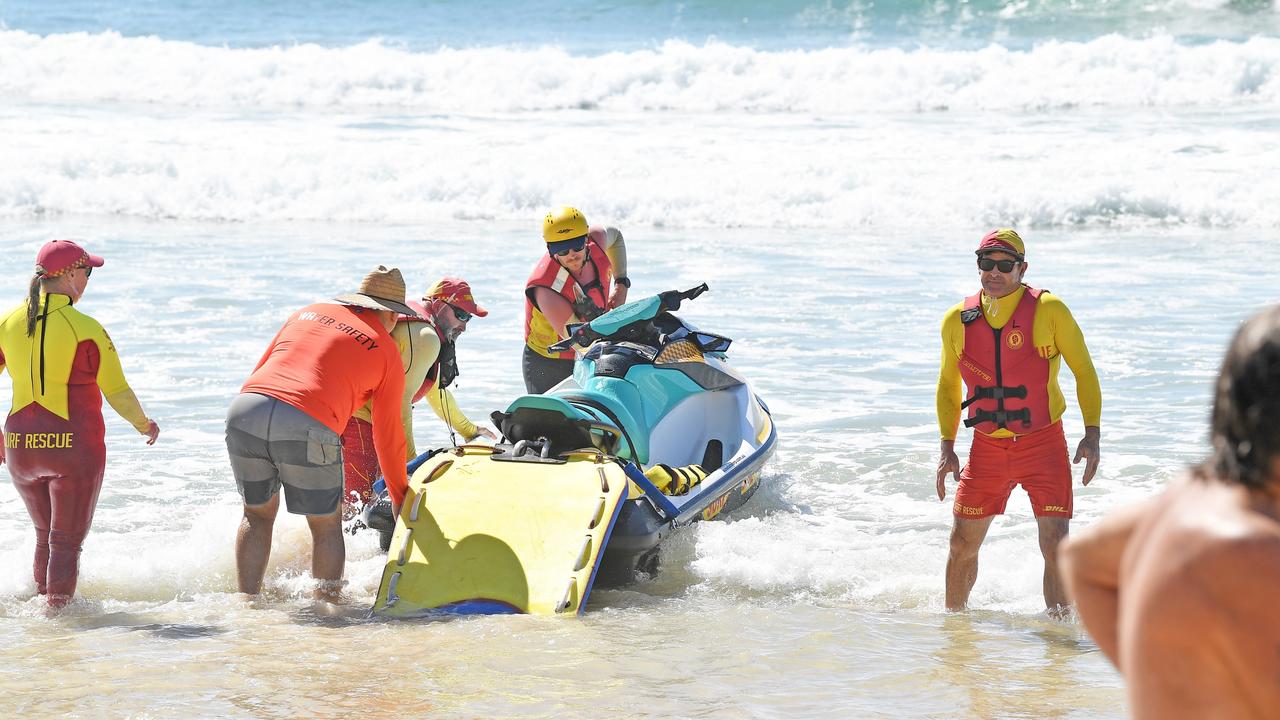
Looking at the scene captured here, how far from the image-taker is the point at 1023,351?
616 cm

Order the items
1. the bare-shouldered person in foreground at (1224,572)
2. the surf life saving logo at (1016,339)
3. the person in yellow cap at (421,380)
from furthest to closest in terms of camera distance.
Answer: the person in yellow cap at (421,380)
the surf life saving logo at (1016,339)
the bare-shouldered person in foreground at (1224,572)

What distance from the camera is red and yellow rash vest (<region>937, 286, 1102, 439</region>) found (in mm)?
6121

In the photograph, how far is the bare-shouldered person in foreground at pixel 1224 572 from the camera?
6.00 ft

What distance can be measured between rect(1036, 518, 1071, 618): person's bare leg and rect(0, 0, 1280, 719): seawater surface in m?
0.15

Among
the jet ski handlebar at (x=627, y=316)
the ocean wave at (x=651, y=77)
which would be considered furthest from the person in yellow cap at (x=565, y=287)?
the ocean wave at (x=651, y=77)

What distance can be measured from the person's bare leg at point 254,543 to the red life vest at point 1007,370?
10.1 feet

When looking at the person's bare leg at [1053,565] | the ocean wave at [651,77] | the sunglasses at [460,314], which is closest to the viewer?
the person's bare leg at [1053,565]

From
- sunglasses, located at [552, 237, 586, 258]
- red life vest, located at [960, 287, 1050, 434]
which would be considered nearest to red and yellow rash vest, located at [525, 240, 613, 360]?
sunglasses, located at [552, 237, 586, 258]

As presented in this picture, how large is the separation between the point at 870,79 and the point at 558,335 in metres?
21.0

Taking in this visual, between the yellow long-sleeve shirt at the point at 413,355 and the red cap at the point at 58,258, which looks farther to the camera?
the yellow long-sleeve shirt at the point at 413,355

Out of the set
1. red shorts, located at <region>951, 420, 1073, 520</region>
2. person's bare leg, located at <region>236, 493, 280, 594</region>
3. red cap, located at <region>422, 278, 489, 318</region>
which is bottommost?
person's bare leg, located at <region>236, 493, 280, 594</region>

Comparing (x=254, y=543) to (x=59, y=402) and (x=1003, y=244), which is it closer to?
(x=59, y=402)

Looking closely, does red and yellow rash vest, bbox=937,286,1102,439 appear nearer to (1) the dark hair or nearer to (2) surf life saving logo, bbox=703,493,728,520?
(2) surf life saving logo, bbox=703,493,728,520

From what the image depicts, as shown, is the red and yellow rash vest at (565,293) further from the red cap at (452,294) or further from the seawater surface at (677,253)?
the seawater surface at (677,253)
